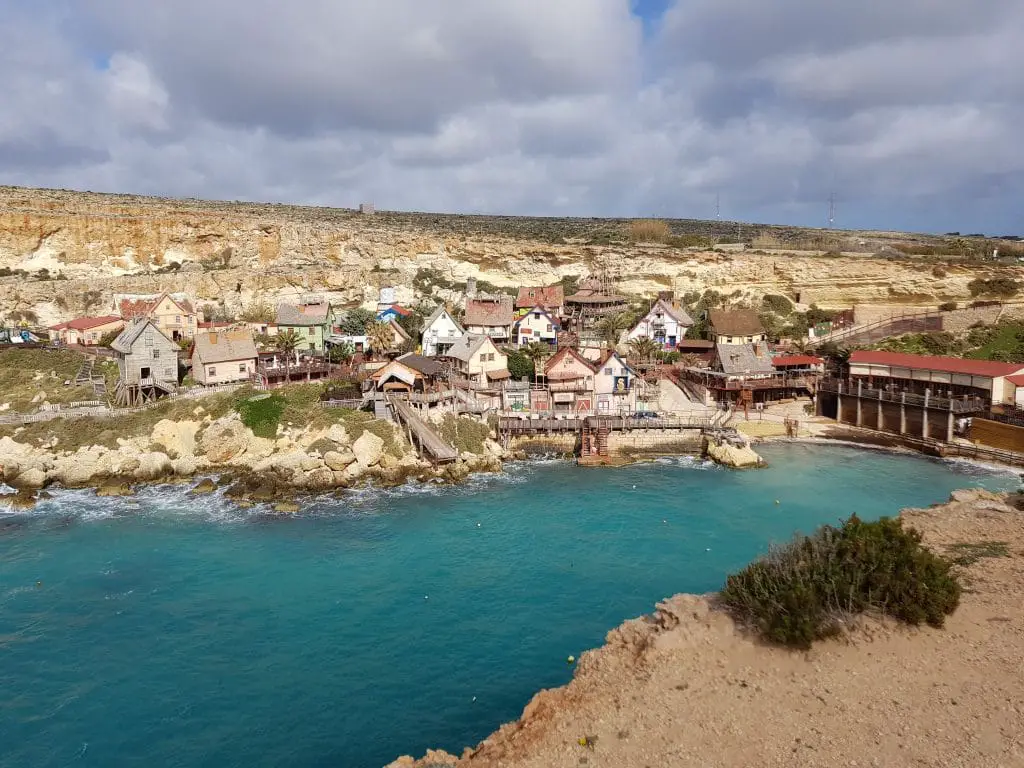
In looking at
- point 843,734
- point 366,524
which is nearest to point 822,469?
point 366,524

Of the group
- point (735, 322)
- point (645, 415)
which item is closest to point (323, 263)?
point (735, 322)

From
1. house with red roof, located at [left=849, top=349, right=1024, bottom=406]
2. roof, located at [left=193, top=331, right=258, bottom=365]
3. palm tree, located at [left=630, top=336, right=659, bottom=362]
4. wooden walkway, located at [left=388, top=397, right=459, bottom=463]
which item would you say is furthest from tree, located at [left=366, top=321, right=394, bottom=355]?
house with red roof, located at [left=849, top=349, right=1024, bottom=406]

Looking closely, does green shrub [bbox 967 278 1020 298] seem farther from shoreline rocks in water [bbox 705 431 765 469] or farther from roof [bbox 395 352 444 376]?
roof [bbox 395 352 444 376]

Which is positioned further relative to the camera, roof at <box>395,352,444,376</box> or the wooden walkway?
roof at <box>395,352,444,376</box>

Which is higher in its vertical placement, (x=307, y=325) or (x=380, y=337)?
(x=307, y=325)

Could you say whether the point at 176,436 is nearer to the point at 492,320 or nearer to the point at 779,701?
the point at 492,320

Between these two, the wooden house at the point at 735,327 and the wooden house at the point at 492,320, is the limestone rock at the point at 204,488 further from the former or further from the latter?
the wooden house at the point at 735,327

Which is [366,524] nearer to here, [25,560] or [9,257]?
[25,560]
